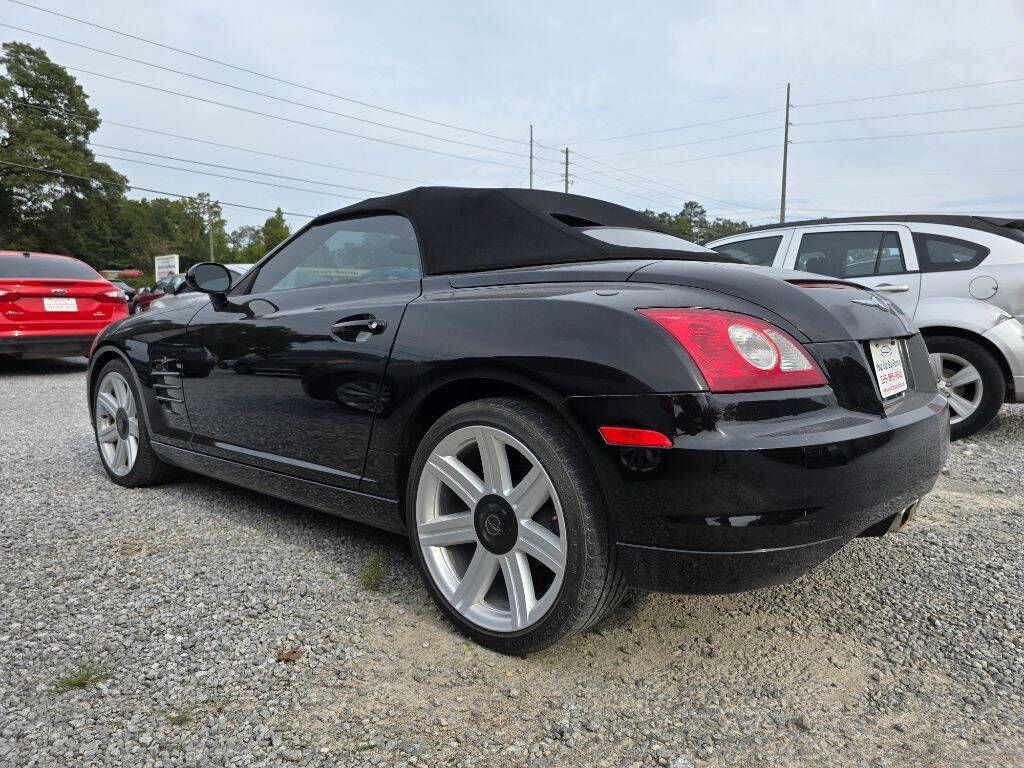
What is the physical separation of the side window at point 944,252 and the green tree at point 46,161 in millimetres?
45900

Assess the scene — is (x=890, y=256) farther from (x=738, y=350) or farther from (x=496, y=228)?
(x=738, y=350)

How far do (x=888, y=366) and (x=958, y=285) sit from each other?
12.2 feet

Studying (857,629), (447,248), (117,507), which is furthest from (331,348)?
(857,629)

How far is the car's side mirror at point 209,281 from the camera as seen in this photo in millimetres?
3337

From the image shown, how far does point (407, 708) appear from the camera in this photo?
1.90m

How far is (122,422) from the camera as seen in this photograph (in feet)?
13.0

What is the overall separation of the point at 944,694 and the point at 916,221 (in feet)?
14.8

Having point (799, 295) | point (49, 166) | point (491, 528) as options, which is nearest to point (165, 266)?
point (49, 166)

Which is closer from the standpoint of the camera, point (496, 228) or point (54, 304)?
point (496, 228)

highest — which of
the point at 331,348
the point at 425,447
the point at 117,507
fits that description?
the point at 331,348

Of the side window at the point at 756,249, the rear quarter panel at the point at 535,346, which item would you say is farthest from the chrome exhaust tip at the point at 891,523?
the side window at the point at 756,249

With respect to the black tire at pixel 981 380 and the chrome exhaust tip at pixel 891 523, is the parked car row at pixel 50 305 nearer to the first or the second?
the black tire at pixel 981 380

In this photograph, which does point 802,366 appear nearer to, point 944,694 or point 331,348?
point 944,694

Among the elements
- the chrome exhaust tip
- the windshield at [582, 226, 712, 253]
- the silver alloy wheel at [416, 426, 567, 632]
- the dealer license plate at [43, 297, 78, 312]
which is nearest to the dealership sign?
the dealer license plate at [43, 297, 78, 312]
